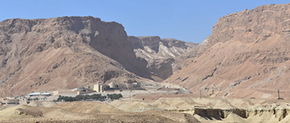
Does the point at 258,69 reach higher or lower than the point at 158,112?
higher

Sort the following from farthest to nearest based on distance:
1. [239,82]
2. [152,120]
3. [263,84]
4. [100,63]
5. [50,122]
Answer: [100,63] → [239,82] → [263,84] → [152,120] → [50,122]

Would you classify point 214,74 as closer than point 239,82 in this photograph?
No

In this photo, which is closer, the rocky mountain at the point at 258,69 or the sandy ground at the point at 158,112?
the sandy ground at the point at 158,112

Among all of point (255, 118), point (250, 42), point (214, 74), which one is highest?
point (250, 42)

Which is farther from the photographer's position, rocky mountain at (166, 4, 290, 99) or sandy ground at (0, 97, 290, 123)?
rocky mountain at (166, 4, 290, 99)

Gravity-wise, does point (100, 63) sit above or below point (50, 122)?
above

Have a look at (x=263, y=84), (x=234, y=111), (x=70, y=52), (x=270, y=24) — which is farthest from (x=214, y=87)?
(x=234, y=111)

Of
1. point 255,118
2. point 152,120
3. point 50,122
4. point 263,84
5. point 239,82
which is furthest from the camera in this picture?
point 239,82

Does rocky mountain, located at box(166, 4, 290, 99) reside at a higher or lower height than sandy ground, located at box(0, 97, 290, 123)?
higher

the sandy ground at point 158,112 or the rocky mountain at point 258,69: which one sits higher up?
the rocky mountain at point 258,69

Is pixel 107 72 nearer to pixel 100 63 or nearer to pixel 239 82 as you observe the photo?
pixel 100 63

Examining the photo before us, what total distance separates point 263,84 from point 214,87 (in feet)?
76.8

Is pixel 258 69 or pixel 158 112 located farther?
pixel 258 69

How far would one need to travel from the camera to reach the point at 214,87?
591 feet
